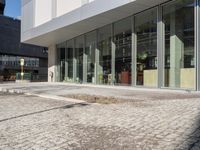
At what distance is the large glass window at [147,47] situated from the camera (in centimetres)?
1727

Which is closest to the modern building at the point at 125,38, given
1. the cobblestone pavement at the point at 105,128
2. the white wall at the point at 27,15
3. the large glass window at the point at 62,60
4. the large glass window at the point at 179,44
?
the large glass window at the point at 179,44

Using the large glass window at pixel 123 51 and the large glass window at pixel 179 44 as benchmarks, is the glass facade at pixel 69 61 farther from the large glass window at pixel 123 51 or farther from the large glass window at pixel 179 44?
the large glass window at pixel 179 44

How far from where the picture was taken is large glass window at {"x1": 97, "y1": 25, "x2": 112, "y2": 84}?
22.4 m

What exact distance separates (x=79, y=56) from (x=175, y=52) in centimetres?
1351

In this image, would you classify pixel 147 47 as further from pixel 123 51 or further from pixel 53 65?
pixel 53 65

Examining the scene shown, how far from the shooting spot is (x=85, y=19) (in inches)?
807

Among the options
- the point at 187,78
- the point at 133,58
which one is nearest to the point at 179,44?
the point at 187,78

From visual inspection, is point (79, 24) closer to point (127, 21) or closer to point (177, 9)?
point (127, 21)

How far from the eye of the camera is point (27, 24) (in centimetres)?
3130

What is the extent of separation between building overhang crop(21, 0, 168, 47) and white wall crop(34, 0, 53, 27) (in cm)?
113

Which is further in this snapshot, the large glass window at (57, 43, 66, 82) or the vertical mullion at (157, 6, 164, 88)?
the large glass window at (57, 43, 66, 82)

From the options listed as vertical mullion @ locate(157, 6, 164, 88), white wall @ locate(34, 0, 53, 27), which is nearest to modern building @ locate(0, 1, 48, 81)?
white wall @ locate(34, 0, 53, 27)

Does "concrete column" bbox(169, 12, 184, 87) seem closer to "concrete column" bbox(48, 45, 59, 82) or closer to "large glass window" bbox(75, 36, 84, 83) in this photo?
"large glass window" bbox(75, 36, 84, 83)

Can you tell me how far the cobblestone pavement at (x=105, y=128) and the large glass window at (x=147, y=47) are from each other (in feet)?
27.9
